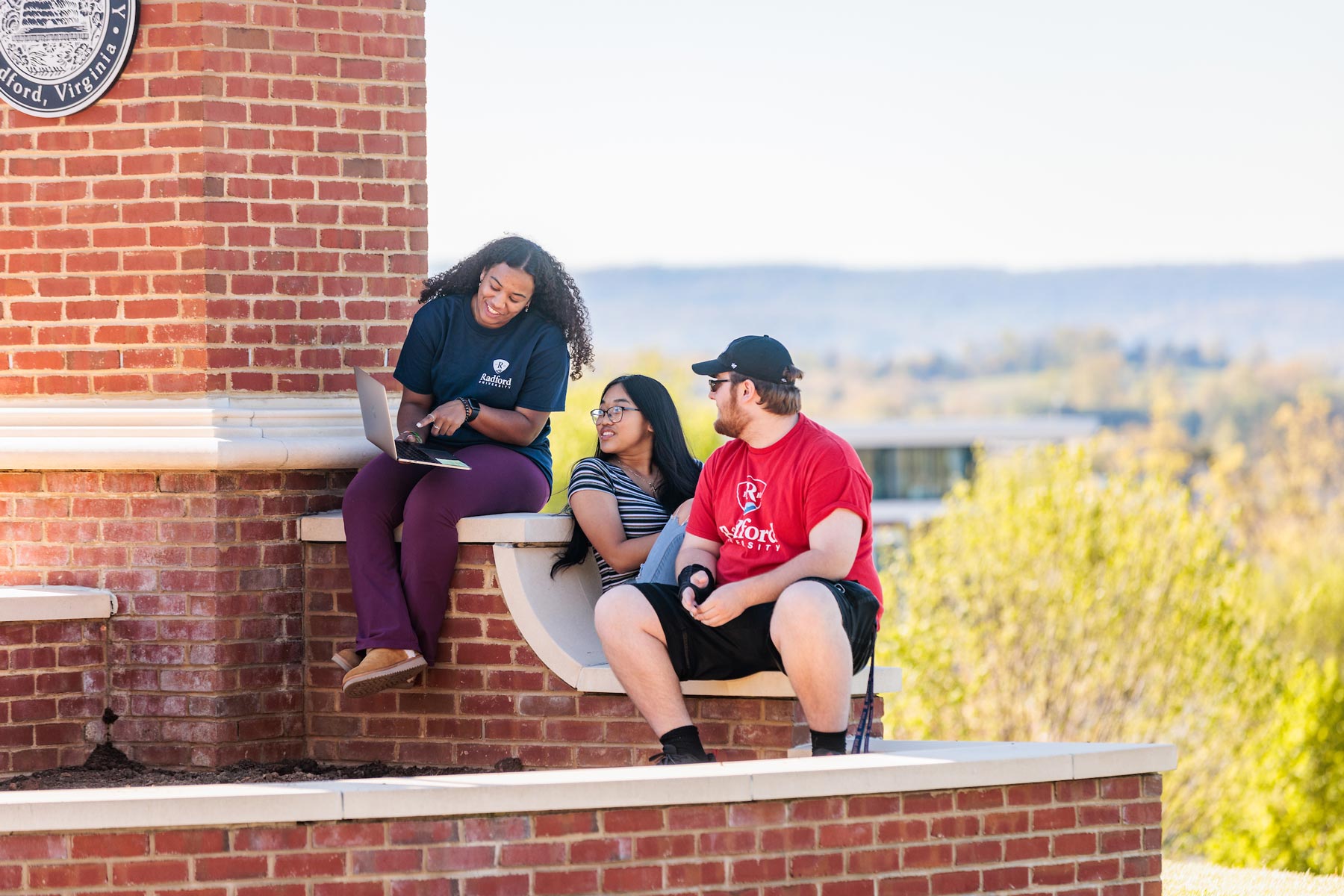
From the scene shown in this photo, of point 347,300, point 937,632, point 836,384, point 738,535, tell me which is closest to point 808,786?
point 738,535

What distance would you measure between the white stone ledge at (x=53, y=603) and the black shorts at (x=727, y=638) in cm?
203

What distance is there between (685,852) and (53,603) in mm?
2615

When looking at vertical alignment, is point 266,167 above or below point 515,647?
above

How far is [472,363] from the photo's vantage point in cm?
602

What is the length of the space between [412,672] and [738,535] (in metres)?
1.29

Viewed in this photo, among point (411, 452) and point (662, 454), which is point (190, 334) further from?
point (662, 454)

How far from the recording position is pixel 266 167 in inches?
238

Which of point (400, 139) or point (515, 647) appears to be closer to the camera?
point (515, 647)

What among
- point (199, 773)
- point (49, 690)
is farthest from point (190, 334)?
point (199, 773)

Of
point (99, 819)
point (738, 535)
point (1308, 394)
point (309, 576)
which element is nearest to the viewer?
point (99, 819)

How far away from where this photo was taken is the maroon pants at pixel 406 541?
225 inches

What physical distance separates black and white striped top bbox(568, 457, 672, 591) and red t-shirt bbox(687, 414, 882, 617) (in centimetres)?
40

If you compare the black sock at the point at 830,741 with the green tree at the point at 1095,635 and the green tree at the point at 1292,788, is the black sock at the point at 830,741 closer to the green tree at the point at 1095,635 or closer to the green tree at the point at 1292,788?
the green tree at the point at 1292,788

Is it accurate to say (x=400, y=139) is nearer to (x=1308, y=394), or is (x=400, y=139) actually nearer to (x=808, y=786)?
(x=808, y=786)
